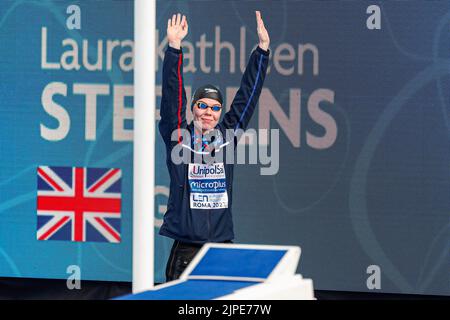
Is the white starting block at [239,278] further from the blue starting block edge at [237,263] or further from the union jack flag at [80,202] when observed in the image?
the union jack flag at [80,202]

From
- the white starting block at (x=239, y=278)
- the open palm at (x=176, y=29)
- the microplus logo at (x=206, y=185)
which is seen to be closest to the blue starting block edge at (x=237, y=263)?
the white starting block at (x=239, y=278)

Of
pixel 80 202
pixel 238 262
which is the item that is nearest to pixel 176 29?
pixel 238 262

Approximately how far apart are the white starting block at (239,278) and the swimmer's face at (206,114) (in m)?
1.87

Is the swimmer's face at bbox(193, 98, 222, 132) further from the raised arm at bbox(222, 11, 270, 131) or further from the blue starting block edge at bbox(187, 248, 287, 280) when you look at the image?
the blue starting block edge at bbox(187, 248, 287, 280)

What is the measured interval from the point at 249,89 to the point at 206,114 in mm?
274

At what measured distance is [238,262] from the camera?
133 inches

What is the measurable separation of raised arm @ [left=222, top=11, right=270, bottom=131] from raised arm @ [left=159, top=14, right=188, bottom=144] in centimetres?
31

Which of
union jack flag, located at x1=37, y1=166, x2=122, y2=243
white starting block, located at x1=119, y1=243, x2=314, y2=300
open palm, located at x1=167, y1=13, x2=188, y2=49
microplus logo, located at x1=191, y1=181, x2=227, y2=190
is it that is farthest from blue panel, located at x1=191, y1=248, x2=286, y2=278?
union jack flag, located at x1=37, y1=166, x2=122, y2=243

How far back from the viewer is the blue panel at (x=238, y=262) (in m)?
3.31

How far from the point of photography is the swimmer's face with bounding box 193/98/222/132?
5.32 metres

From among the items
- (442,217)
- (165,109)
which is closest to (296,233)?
(442,217)

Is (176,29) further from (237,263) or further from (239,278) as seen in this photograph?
(239,278)
